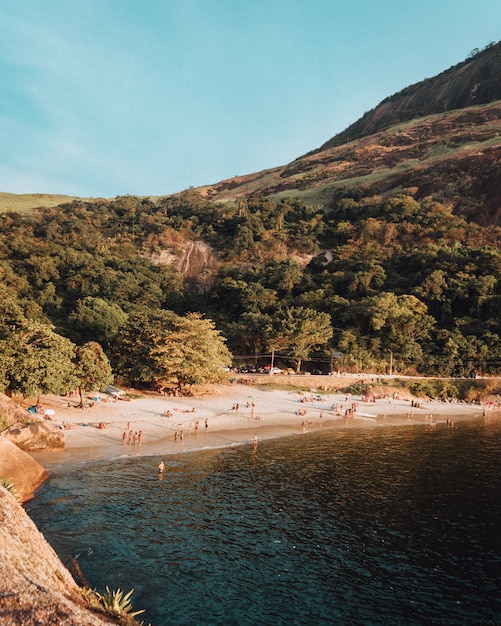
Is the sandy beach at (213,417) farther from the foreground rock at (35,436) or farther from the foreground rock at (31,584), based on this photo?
the foreground rock at (31,584)

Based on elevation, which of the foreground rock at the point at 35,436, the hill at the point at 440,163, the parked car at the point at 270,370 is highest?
the hill at the point at 440,163

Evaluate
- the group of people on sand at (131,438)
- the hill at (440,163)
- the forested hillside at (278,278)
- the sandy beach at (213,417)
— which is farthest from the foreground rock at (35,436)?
the hill at (440,163)

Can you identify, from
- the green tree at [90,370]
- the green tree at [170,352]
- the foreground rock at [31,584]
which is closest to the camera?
the foreground rock at [31,584]

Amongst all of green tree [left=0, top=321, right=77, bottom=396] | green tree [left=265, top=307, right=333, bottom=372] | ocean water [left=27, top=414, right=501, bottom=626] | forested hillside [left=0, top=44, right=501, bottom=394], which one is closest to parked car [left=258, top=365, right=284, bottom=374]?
green tree [left=265, top=307, right=333, bottom=372]

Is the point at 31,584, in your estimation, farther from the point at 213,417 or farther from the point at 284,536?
the point at 213,417

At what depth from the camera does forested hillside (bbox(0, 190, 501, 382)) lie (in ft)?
244

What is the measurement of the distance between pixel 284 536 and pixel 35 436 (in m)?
18.7

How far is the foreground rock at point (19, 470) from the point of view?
21.1 metres

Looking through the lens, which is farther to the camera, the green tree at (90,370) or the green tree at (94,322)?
the green tree at (94,322)

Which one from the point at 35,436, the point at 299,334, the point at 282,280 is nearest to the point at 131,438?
the point at 35,436

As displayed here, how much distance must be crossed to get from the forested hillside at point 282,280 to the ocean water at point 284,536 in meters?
19.7

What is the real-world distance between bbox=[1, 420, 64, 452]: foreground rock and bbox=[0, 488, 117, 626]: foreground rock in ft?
59.9

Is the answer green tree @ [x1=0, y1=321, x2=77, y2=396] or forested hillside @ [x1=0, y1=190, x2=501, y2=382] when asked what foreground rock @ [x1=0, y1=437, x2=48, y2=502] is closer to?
green tree @ [x1=0, y1=321, x2=77, y2=396]

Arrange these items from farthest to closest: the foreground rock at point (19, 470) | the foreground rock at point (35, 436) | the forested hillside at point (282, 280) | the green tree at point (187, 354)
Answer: the forested hillside at point (282, 280), the green tree at point (187, 354), the foreground rock at point (35, 436), the foreground rock at point (19, 470)
